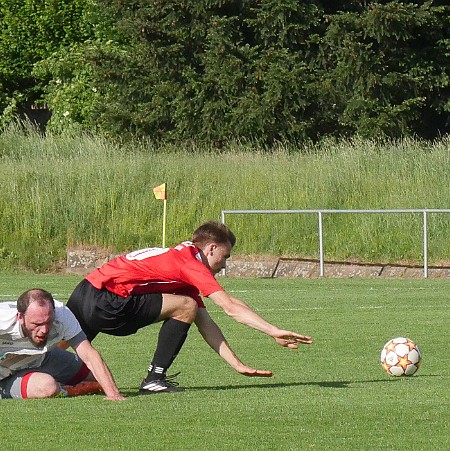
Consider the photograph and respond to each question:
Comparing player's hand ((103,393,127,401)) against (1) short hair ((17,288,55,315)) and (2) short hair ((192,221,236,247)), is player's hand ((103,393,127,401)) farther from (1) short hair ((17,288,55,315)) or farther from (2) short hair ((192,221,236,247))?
(2) short hair ((192,221,236,247))

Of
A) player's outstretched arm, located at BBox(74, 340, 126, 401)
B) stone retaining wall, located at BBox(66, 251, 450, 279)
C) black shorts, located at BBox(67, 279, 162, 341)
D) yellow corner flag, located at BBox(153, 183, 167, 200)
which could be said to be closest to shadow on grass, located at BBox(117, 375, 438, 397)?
black shorts, located at BBox(67, 279, 162, 341)

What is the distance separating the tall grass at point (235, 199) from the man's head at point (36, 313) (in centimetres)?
1953

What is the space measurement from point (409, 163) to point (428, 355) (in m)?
18.4

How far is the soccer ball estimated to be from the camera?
11.3 meters

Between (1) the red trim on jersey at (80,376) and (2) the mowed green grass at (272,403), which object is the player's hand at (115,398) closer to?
(2) the mowed green grass at (272,403)

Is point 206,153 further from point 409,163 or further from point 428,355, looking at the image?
point 428,355

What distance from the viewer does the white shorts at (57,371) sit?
10031mm

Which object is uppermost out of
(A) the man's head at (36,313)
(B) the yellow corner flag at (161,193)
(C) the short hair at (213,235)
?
(C) the short hair at (213,235)

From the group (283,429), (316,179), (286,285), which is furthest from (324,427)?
(316,179)

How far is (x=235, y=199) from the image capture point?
3016 centimetres

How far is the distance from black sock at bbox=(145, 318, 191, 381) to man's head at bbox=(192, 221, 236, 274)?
1.98ft

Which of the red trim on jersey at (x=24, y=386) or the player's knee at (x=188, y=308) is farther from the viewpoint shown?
the player's knee at (x=188, y=308)

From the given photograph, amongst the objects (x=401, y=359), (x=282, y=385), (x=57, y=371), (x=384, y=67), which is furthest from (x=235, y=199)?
(x=57, y=371)

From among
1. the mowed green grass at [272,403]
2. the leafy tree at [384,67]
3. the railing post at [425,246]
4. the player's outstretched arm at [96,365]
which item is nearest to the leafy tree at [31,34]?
the leafy tree at [384,67]
